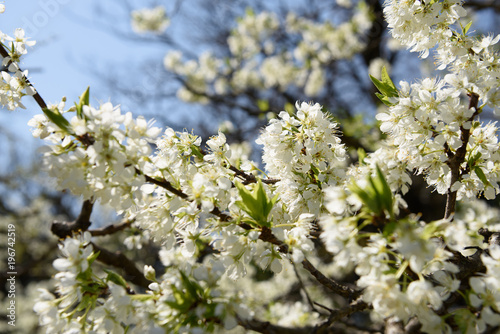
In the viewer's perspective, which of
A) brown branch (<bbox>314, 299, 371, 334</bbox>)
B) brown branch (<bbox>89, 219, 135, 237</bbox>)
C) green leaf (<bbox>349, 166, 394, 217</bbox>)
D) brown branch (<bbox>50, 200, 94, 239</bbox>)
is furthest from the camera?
brown branch (<bbox>89, 219, 135, 237</bbox>)

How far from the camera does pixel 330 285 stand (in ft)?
5.13

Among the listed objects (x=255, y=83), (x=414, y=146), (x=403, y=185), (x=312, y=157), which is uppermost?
(x=255, y=83)

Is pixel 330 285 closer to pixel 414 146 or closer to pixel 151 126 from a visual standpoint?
pixel 414 146

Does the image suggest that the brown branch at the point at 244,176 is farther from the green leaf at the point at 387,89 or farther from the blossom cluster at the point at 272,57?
the blossom cluster at the point at 272,57

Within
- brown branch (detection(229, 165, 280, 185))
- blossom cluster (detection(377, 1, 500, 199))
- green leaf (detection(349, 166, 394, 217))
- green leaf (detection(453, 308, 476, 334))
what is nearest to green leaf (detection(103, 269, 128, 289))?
brown branch (detection(229, 165, 280, 185))

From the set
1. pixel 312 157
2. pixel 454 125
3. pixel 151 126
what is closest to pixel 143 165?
pixel 151 126

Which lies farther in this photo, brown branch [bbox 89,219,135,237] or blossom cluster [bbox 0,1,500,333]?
brown branch [bbox 89,219,135,237]

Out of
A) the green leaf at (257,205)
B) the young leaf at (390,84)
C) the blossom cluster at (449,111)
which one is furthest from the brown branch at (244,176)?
the young leaf at (390,84)

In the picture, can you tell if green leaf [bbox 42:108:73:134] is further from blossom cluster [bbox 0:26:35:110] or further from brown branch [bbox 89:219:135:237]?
brown branch [bbox 89:219:135:237]

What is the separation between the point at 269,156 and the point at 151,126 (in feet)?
1.88

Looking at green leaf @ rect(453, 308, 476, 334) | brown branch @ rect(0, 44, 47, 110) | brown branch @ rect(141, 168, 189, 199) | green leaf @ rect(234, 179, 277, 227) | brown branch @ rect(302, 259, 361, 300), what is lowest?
green leaf @ rect(453, 308, 476, 334)

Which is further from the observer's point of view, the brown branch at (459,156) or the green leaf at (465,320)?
the brown branch at (459,156)

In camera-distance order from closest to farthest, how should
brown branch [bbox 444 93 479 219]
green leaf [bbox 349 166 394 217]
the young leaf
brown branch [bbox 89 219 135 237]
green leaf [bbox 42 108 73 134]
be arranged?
1. green leaf [bbox 349 166 394 217]
2. green leaf [bbox 42 108 73 134]
3. brown branch [bbox 444 93 479 219]
4. the young leaf
5. brown branch [bbox 89 219 135 237]

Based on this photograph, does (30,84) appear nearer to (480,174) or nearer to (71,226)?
(71,226)
